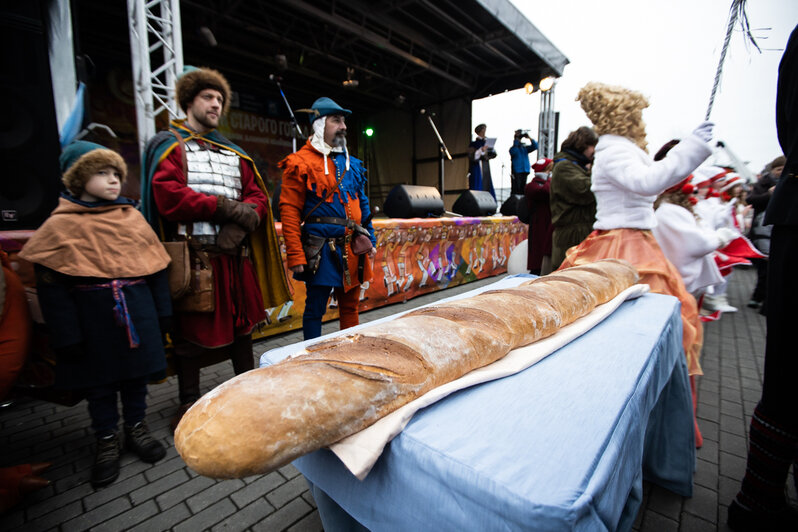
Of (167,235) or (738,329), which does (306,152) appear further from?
(738,329)

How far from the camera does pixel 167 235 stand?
208 cm

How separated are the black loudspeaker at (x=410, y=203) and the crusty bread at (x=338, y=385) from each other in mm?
4175

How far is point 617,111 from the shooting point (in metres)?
1.87

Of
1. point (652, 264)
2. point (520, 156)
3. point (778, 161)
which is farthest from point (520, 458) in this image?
point (520, 156)

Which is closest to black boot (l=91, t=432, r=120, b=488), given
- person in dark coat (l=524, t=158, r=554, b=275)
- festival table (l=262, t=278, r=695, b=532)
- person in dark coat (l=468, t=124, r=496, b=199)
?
festival table (l=262, t=278, r=695, b=532)

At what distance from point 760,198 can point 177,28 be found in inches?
266

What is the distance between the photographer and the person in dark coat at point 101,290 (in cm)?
154

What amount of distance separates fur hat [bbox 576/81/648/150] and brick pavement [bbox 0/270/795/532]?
1737mm

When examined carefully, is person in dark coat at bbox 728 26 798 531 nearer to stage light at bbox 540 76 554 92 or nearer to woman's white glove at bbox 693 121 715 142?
woman's white glove at bbox 693 121 715 142

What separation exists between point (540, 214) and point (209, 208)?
138 inches

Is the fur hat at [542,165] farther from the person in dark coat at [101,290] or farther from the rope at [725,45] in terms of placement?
the person in dark coat at [101,290]

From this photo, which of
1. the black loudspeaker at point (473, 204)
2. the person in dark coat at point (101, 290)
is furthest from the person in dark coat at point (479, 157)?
the person in dark coat at point (101, 290)

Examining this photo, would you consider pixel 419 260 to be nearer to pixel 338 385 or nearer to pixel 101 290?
pixel 101 290

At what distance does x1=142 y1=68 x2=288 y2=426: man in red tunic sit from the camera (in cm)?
191
